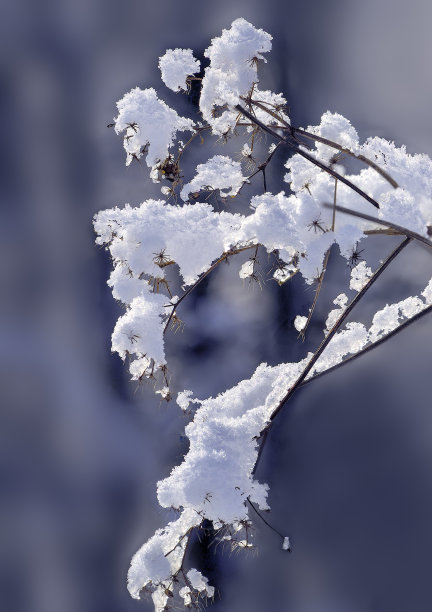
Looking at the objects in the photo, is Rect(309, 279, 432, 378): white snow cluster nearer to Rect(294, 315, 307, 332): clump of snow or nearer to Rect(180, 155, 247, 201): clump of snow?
Rect(294, 315, 307, 332): clump of snow

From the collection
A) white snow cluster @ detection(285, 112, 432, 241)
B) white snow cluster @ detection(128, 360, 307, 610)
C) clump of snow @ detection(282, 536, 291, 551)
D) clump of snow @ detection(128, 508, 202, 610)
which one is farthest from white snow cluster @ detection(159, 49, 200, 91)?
clump of snow @ detection(282, 536, 291, 551)

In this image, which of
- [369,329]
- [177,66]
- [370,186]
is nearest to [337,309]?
[369,329]

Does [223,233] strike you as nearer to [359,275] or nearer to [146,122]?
[146,122]

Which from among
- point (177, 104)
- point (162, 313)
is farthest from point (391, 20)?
point (162, 313)

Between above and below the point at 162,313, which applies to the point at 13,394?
above

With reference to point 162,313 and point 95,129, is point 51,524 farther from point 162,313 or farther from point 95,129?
point 95,129

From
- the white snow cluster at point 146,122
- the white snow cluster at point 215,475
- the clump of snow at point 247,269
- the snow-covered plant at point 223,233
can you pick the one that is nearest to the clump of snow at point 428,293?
the snow-covered plant at point 223,233
